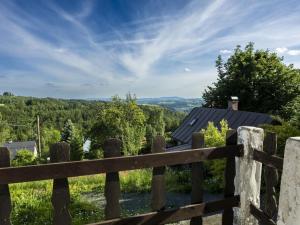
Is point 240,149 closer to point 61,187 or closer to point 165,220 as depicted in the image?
point 165,220

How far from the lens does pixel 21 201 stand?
24.1 feet

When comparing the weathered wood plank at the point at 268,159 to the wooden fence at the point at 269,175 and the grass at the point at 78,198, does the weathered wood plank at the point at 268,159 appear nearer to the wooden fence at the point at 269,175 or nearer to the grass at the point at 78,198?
the wooden fence at the point at 269,175

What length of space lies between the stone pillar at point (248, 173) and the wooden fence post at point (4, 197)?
2207 millimetres

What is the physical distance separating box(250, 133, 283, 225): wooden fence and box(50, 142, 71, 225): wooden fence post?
1.81 m

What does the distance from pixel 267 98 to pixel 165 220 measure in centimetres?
2321

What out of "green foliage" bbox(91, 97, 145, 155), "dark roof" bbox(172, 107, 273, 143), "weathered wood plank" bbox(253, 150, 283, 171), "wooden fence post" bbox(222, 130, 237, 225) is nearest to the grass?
"wooden fence post" bbox(222, 130, 237, 225)

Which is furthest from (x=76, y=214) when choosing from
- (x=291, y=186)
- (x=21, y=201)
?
(x=291, y=186)

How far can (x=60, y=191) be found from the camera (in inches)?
102

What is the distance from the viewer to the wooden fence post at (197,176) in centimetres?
312

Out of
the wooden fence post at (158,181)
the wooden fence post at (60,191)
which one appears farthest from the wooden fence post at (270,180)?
the wooden fence post at (60,191)

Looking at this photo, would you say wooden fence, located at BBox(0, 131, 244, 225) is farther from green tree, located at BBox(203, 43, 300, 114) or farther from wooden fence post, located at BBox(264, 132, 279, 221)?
green tree, located at BBox(203, 43, 300, 114)

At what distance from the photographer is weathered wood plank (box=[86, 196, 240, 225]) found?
9.19 feet

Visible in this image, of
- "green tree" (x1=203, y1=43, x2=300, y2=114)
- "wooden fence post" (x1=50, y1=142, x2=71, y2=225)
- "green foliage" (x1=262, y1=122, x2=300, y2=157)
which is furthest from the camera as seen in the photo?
"green tree" (x1=203, y1=43, x2=300, y2=114)

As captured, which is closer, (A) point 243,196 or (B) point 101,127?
(A) point 243,196
